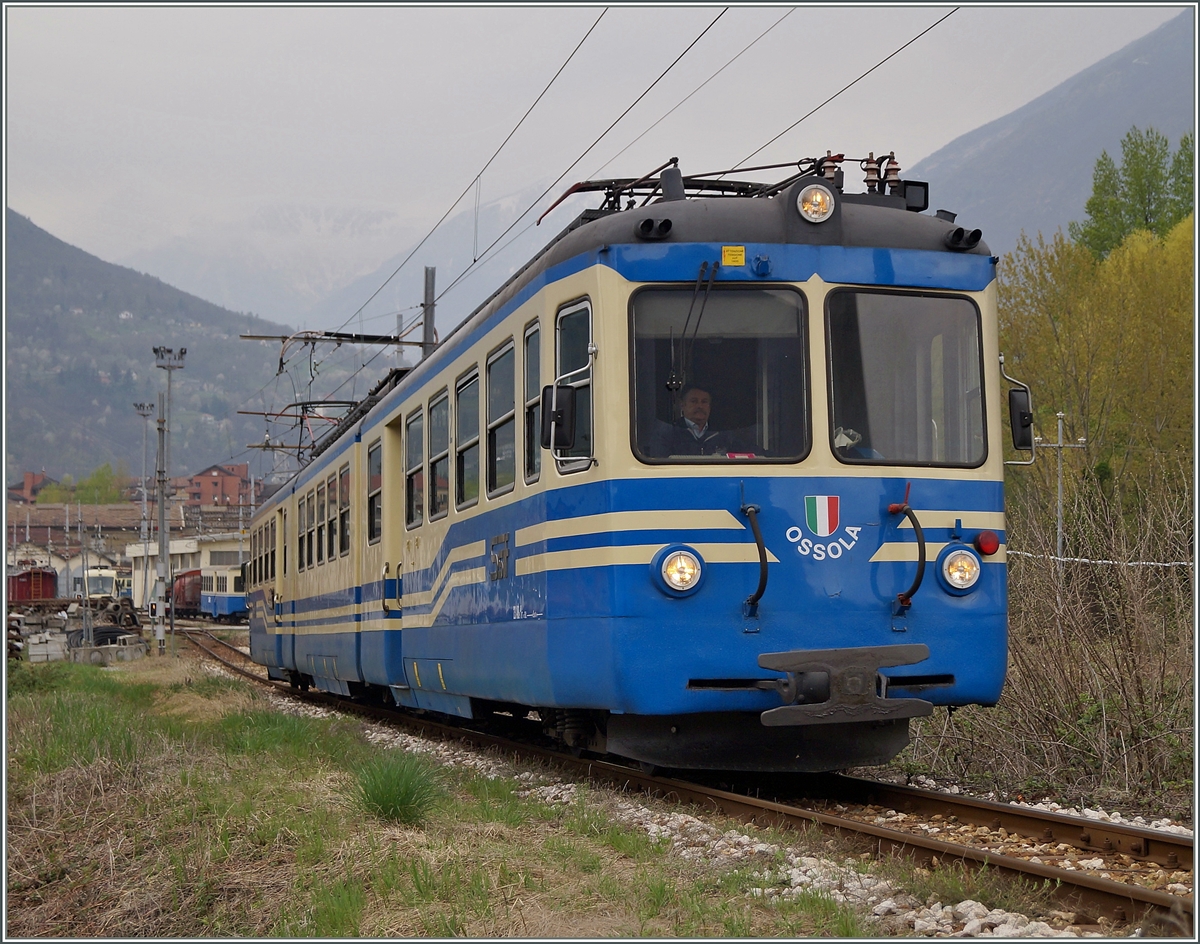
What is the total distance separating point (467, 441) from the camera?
32.9ft

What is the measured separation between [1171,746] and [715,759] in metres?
2.71

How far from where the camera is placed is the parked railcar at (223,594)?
63.1m

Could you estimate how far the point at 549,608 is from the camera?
7.97m

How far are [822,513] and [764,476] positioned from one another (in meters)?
0.38

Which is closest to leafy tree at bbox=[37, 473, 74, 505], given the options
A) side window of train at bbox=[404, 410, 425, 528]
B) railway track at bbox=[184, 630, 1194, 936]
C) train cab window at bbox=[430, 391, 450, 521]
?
side window of train at bbox=[404, 410, 425, 528]

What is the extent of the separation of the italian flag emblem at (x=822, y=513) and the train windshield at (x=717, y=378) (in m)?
0.27

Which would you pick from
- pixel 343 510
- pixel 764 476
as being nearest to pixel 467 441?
pixel 764 476

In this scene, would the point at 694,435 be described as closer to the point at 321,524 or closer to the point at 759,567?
the point at 759,567

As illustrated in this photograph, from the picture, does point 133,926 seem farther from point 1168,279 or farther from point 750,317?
point 1168,279

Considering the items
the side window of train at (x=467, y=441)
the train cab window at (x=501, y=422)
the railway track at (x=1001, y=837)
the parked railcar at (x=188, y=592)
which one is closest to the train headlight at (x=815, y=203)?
the train cab window at (x=501, y=422)

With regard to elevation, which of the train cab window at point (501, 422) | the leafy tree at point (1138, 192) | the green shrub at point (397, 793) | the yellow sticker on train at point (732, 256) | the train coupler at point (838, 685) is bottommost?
the green shrub at point (397, 793)

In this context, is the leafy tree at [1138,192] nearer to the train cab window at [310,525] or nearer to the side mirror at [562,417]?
the train cab window at [310,525]

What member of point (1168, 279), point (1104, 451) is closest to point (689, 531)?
point (1104, 451)

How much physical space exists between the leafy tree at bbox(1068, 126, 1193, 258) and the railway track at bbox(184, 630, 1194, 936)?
128ft
